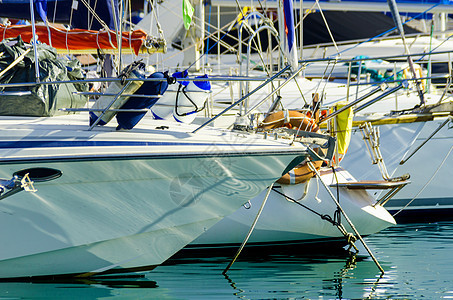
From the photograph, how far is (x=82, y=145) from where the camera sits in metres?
5.25

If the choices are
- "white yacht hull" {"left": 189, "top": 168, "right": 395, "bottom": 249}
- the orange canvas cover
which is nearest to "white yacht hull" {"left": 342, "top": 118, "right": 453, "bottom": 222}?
"white yacht hull" {"left": 189, "top": 168, "right": 395, "bottom": 249}

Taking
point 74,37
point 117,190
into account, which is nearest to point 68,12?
point 74,37

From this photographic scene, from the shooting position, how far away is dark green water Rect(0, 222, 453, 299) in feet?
18.2

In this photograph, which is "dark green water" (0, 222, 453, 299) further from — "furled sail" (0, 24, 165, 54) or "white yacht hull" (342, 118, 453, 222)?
"furled sail" (0, 24, 165, 54)

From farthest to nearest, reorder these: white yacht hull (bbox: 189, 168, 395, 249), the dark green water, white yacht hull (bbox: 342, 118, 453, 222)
Result: white yacht hull (bbox: 342, 118, 453, 222) < white yacht hull (bbox: 189, 168, 395, 249) < the dark green water

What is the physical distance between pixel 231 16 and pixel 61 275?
18.1 meters

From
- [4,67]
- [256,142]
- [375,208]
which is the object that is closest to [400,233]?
[375,208]

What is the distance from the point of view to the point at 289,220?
23.7 ft

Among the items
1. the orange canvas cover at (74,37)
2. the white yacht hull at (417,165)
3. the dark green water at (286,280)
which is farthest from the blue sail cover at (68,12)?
the dark green water at (286,280)

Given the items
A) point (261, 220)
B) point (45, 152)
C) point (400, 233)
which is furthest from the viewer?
point (400, 233)

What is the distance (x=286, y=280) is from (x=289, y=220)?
1154 mm

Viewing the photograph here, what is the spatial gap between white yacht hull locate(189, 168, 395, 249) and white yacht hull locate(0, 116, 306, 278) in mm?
1428

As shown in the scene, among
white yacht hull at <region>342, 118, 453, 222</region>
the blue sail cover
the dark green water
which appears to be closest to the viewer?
the dark green water

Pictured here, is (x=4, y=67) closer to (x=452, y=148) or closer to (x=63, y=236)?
(x=63, y=236)
